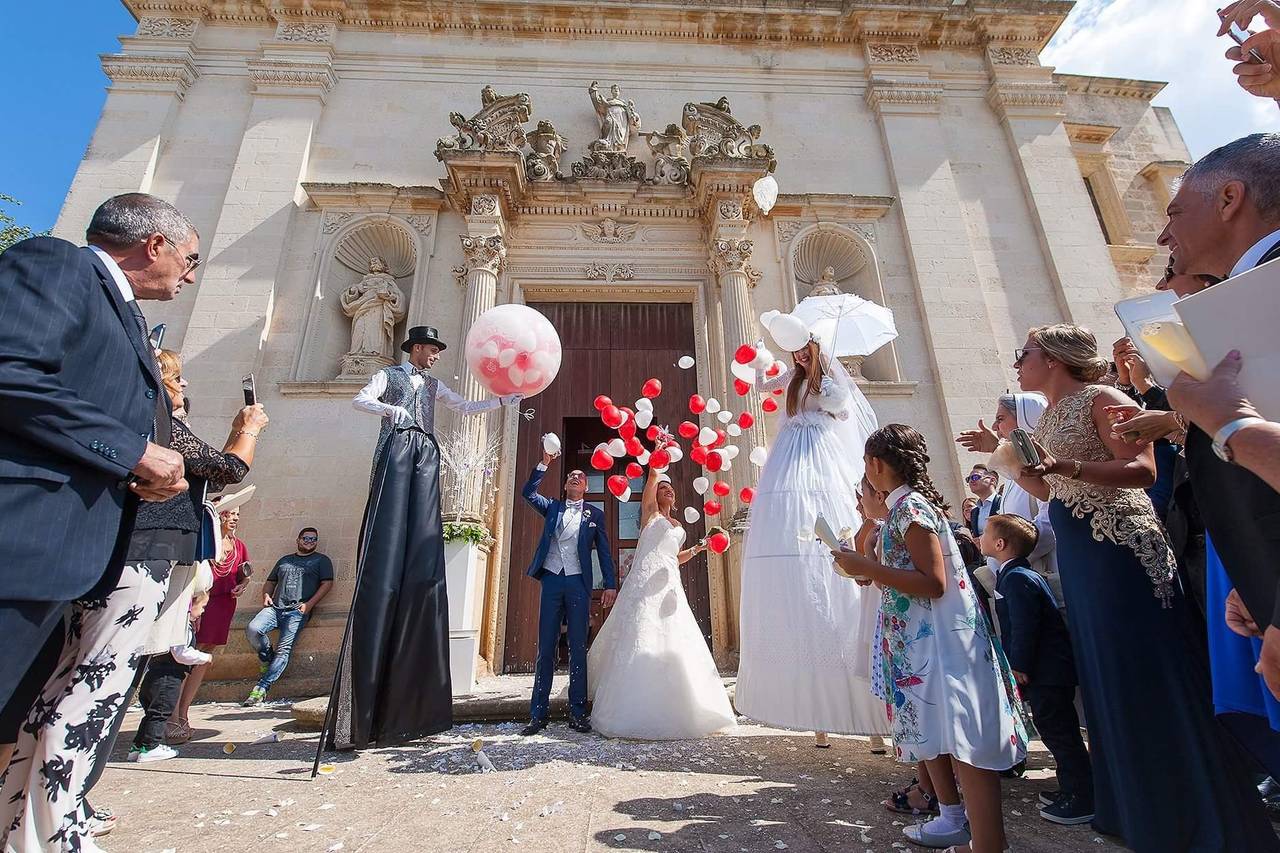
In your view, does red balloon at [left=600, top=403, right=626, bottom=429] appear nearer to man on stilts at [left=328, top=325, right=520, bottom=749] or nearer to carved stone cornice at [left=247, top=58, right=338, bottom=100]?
man on stilts at [left=328, top=325, right=520, bottom=749]

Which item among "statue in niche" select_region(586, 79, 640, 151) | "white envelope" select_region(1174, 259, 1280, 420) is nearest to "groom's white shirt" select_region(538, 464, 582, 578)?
"white envelope" select_region(1174, 259, 1280, 420)

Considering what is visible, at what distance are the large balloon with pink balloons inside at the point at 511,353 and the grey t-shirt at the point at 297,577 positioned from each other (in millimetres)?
3867

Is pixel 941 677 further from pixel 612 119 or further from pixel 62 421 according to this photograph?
pixel 612 119

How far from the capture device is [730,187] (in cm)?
810

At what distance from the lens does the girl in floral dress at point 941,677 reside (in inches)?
73.7

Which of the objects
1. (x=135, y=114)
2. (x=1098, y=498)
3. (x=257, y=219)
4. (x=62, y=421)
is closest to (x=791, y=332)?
(x=1098, y=498)

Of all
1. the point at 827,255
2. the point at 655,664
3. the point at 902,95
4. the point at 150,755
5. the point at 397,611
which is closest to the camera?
the point at 150,755

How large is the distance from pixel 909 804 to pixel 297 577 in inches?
243

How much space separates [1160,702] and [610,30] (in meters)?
11.4

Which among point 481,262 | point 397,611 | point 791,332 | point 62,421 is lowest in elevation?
point 397,611

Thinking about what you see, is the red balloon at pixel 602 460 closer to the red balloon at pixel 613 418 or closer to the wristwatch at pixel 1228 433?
the red balloon at pixel 613 418

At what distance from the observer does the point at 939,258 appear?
344 inches

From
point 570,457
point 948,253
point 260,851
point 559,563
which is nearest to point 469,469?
point 570,457

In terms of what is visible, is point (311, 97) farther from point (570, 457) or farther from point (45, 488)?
point (45, 488)
